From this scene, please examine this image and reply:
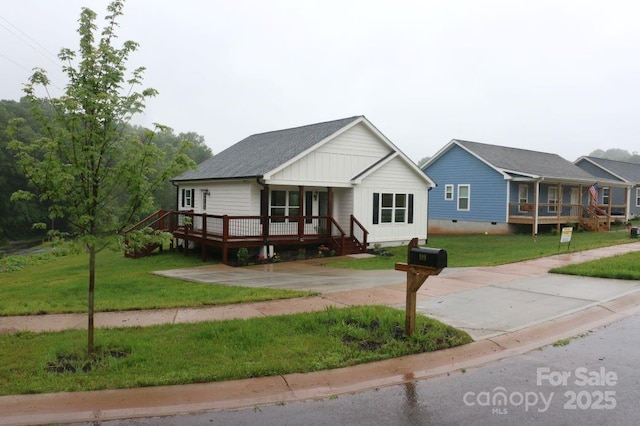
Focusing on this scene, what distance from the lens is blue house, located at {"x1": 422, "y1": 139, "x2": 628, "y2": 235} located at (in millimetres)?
29406

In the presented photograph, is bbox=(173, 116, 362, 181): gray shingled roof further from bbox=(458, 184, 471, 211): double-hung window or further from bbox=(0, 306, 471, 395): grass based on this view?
bbox=(458, 184, 471, 211): double-hung window

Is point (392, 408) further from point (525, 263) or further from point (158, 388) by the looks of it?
point (525, 263)

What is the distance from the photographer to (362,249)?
1981cm

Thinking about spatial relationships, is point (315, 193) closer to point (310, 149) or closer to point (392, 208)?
point (310, 149)

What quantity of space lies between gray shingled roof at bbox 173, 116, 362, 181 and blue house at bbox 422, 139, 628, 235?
43.9 feet

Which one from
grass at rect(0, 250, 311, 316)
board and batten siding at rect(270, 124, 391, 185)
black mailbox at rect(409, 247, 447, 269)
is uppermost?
board and batten siding at rect(270, 124, 391, 185)

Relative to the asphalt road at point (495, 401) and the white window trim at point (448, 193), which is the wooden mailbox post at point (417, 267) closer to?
the asphalt road at point (495, 401)

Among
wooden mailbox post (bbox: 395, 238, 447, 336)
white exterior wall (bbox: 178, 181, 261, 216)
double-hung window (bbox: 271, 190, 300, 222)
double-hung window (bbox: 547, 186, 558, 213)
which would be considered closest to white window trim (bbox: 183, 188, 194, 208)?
white exterior wall (bbox: 178, 181, 261, 216)

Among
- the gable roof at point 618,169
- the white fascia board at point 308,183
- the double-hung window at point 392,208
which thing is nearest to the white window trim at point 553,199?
the gable roof at point 618,169

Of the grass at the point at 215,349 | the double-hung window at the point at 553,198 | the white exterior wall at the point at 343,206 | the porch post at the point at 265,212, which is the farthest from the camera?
the double-hung window at the point at 553,198

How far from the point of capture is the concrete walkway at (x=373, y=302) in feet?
15.4

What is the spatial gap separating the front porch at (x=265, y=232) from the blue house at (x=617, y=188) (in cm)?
2471

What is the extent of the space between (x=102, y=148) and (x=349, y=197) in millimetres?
14821

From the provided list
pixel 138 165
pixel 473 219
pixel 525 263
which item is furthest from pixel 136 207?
pixel 473 219
